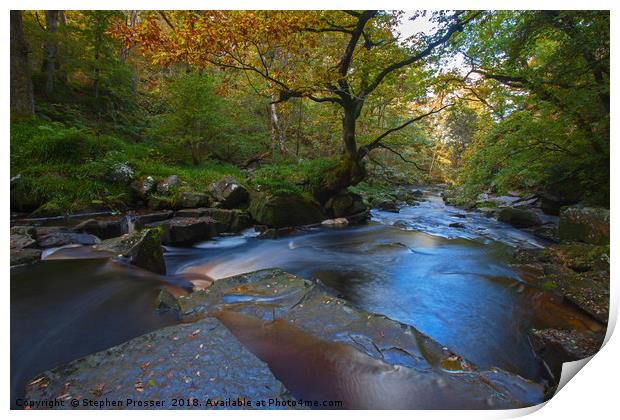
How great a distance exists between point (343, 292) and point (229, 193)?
195 inches

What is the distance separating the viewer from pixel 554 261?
4582 millimetres

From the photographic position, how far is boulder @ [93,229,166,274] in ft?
12.5

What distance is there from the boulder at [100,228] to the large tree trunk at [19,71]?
245 cm

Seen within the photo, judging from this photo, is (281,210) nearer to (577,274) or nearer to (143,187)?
(143,187)

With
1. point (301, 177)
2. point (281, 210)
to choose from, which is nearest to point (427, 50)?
point (301, 177)

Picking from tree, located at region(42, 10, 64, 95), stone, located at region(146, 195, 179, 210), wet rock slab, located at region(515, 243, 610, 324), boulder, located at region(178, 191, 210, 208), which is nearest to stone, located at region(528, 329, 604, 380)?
wet rock slab, located at region(515, 243, 610, 324)

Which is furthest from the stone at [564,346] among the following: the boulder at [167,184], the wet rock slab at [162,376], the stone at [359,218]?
the boulder at [167,184]

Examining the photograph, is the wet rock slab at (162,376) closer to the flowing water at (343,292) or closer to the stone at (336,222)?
the flowing water at (343,292)

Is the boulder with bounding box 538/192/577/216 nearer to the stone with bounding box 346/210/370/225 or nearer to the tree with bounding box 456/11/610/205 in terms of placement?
the tree with bounding box 456/11/610/205

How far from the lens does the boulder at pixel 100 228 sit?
483cm

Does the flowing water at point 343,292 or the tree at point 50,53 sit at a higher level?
the tree at point 50,53

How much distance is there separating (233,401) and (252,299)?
50.7 inches

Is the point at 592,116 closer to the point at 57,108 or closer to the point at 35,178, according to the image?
the point at 35,178

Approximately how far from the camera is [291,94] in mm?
6051
